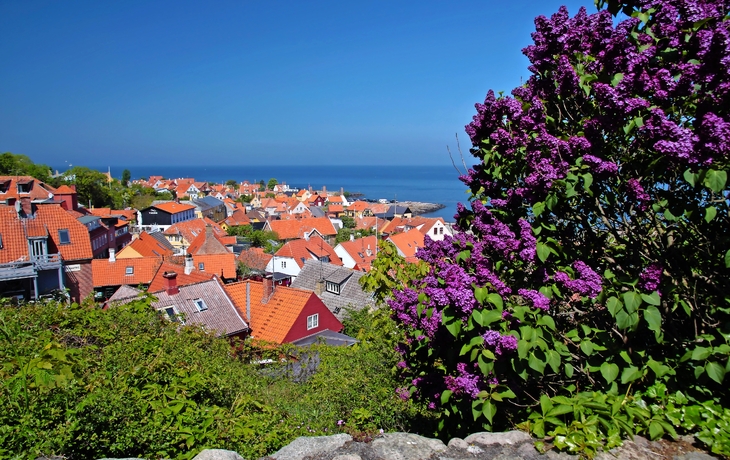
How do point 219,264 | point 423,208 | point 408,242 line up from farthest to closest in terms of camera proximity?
point 423,208, point 408,242, point 219,264

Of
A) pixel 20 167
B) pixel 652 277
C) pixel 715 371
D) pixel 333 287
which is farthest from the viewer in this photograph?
pixel 20 167

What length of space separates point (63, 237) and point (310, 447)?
1395 inches

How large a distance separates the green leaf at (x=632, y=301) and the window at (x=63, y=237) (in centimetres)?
3683

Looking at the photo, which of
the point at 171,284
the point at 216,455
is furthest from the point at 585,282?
the point at 171,284

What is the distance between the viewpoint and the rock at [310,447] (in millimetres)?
3373

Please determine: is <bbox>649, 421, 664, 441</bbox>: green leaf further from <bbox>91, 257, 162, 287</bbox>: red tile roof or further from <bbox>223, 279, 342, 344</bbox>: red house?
<bbox>91, 257, 162, 287</bbox>: red tile roof

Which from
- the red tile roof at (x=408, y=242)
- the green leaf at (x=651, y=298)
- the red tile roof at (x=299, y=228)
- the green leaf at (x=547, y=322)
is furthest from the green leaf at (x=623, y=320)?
the red tile roof at (x=299, y=228)

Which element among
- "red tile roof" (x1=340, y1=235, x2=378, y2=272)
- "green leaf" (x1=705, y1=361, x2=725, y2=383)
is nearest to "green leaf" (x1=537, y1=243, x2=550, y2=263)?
"green leaf" (x1=705, y1=361, x2=725, y2=383)

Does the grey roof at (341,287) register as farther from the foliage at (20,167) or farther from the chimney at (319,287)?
the foliage at (20,167)

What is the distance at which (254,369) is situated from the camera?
1014 cm

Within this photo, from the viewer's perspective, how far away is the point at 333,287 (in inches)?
1171

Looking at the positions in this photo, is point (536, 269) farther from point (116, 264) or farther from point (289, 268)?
point (289, 268)

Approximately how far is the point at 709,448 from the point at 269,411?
4.55 metres

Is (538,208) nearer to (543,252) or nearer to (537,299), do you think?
(543,252)
